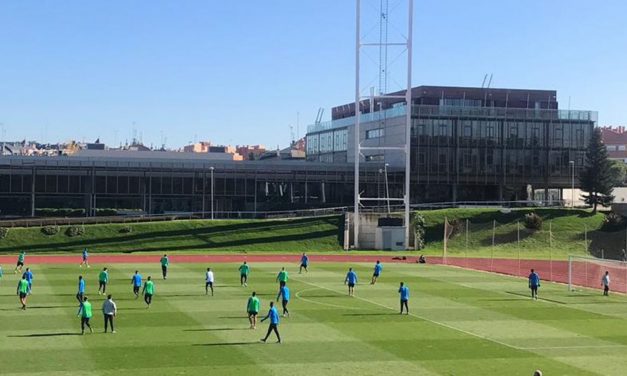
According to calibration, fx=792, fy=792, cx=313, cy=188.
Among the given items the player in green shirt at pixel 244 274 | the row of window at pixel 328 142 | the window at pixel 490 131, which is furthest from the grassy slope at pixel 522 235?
the row of window at pixel 328 142

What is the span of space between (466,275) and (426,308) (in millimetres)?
19545

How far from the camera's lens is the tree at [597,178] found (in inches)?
3741

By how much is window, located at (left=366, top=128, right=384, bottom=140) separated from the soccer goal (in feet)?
200

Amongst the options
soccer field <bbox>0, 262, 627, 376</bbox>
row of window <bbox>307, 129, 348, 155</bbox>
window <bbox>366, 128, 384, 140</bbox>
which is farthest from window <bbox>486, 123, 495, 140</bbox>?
soccer field <bbox>0, 262, 627, 376</bbox>

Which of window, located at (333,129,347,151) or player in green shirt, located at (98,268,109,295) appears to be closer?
player in green shirt, located at (98,268,109,295)

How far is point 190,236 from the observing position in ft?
271

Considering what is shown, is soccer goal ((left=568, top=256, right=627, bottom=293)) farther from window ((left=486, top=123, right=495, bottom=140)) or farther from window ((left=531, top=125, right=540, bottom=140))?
window ((left=531, top=125, right=540, bottom=140))

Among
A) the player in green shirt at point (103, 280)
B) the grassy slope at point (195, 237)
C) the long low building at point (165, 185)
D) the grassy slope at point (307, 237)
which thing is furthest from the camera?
the long low building at point (165, 185)

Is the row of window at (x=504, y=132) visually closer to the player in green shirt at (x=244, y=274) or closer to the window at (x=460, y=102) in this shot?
the window at (x=460, y=102)

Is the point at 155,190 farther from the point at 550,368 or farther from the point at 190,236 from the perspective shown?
Result: the point at 550,368

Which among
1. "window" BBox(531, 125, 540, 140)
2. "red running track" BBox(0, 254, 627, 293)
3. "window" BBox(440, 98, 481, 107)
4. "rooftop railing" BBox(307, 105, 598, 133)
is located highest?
"window" BBox(440, 98, 481, 107)

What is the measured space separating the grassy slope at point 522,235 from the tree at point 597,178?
5256mm

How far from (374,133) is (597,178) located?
121 feet

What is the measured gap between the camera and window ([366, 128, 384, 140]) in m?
119
